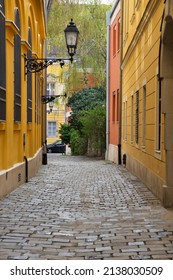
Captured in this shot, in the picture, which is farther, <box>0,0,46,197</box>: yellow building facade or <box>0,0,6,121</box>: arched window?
<box>0,0,46,197</box>: yellow building facade

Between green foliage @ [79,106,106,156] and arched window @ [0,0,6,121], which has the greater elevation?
arched window @ [0,0,6,121]

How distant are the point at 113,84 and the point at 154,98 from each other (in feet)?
50.0

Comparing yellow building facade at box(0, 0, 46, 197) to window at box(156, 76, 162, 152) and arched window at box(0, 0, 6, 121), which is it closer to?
arched window at box(0, 0, 6, 121)

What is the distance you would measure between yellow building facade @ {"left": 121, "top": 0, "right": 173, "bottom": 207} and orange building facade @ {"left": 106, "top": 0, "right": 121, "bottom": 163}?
23.8 feet

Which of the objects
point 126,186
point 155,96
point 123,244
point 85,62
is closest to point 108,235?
point 123,244

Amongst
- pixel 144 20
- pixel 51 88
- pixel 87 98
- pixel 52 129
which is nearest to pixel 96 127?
pixel 87 98

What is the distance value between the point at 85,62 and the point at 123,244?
3174 cm

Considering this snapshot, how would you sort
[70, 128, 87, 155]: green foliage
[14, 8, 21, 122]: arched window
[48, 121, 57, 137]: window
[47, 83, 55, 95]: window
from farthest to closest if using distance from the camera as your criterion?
[48, 121, 57, 137]: window
[47, 83, 55, 95]: window
[70, 128, 87, 155]: green foliage
[14, 8, 21, 122]: arched window

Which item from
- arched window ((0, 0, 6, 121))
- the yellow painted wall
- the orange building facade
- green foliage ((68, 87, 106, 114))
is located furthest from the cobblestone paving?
green foliage ((68, 87, 106, 114))

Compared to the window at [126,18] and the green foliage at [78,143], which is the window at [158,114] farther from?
the green foliage at [78,143]

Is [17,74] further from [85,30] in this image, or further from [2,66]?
[85,30]

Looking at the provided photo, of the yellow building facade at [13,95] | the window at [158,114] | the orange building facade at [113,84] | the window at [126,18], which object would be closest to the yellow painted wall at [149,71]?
the window at [158,114]

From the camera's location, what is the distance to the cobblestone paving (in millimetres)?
5523
